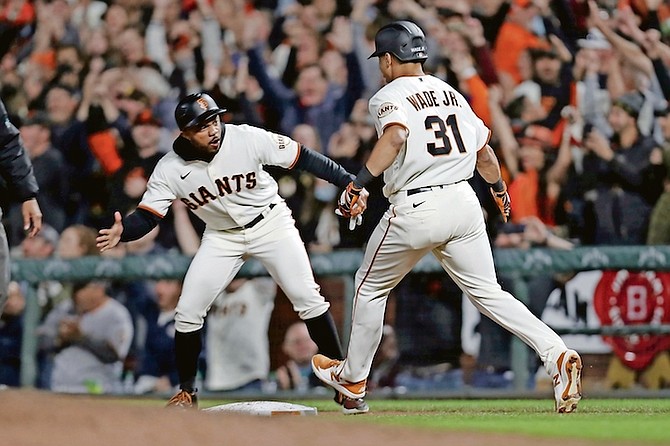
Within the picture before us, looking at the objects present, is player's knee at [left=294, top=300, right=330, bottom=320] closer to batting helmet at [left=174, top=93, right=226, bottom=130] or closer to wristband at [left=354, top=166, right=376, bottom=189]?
wristband at [left=354, top=166, right=376, bottom=189]

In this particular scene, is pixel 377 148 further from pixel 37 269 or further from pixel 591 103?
pixel 37 269

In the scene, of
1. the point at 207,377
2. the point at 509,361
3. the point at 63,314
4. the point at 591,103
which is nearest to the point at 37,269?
the point at 63,314

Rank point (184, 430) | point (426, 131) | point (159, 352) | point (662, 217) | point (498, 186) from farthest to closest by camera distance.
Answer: point (159, 352) < point (662, 217) < point (498, 186) < point (426, 131) < point (184, 430)

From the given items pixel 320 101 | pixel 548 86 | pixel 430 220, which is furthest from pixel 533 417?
pixel 320 101

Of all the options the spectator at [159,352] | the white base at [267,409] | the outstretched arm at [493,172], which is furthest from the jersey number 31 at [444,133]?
the spectator at [159,352]

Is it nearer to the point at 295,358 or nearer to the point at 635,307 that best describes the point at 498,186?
the point at 635,307

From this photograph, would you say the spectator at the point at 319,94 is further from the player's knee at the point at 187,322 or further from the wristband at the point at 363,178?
the wristband at the point at 363,178
